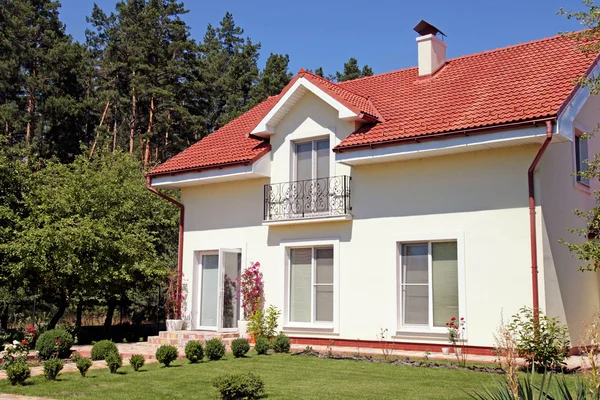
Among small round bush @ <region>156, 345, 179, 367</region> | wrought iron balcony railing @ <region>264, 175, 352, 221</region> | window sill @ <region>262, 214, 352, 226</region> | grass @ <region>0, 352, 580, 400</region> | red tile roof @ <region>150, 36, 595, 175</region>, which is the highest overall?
red tile roof @ <region>150, 36, 595, 175</region>

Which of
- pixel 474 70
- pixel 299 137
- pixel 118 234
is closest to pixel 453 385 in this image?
pixel 299 137

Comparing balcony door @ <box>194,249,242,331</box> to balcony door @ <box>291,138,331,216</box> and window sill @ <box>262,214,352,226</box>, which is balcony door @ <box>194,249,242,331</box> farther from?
balcony door @ <box>291,138,331,216</box>

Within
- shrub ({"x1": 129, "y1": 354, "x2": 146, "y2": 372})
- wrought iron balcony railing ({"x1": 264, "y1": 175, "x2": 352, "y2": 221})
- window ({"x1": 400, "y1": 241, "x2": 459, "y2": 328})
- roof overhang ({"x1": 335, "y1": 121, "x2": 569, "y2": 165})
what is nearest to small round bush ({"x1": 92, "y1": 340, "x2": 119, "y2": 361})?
shrub ({"x1": 129, "y1": 354, "x2": 146, "y2": 372})

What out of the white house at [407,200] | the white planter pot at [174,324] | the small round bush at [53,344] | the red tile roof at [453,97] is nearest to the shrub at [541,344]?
the white house at [407,200]

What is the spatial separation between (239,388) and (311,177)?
895 centimetres

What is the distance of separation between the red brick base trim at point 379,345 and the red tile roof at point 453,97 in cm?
468

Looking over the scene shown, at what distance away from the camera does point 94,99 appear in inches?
1608

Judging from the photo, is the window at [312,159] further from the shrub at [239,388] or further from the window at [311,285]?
the shrub at [239,388]

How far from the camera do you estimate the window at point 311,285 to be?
16422mm

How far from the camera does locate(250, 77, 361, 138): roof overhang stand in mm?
16047

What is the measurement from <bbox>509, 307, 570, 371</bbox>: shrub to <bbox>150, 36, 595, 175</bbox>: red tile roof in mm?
4055

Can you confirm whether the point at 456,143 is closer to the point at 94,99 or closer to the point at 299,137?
the point at 299,137

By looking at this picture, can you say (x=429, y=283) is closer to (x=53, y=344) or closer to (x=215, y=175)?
(x=215, y=175)

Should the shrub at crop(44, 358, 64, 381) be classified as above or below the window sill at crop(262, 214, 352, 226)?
below
